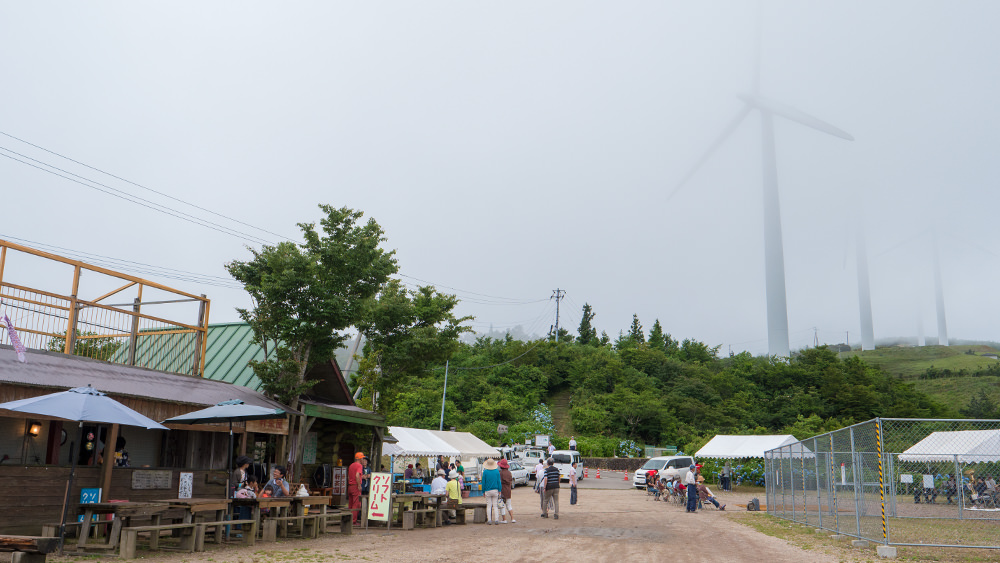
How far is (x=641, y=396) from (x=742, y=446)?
2593cm

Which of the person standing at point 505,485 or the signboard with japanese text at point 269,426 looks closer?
the signboard with japanese text at point 269,426

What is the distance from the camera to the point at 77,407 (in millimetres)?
9227

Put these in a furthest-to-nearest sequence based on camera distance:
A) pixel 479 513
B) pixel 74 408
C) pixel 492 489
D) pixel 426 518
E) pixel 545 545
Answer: pixel 479 513
pixel 492 489
pixel 426 518
pixel 545 545
pixel 74 408

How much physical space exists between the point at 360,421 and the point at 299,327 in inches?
125

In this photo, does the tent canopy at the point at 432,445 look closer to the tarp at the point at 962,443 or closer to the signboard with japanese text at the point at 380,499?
the signboard with japanese text at the point at 380,499

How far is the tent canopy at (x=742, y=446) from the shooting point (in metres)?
34.4

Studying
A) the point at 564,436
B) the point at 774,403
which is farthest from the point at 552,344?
the point at 774,403

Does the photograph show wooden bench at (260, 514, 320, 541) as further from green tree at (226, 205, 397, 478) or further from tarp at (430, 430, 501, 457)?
tarp at (430, 430, 501, 457)

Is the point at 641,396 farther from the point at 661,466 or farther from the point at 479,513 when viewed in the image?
the point at 479,513

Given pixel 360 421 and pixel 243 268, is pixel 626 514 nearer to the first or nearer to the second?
pixel 360 421

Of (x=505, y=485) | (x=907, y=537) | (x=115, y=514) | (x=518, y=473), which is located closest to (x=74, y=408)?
(x=115, y=514)

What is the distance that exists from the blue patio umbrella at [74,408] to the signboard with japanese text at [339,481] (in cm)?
967

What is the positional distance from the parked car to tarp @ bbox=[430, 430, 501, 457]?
111 cm

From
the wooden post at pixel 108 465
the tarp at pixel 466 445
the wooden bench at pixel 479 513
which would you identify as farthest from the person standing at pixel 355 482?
the tarp at pixel 466 445
